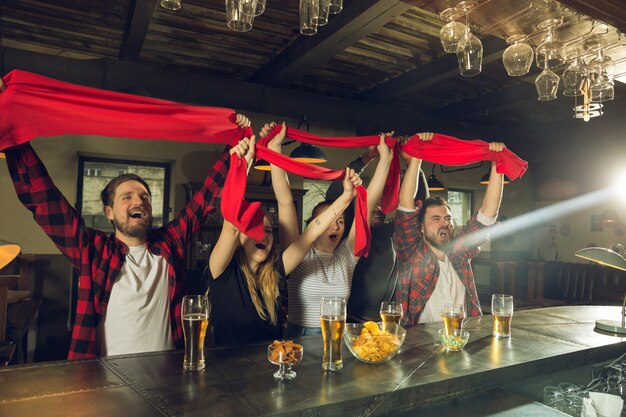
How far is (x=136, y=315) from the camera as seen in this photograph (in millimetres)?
1930

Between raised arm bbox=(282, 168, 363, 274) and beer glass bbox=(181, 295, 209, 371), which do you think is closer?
beer glass bbox=(181, 295, 209, 371)

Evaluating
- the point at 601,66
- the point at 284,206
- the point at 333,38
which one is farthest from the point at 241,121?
the point at 333,38

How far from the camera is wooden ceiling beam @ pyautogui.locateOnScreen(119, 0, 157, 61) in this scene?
3660 millimetres

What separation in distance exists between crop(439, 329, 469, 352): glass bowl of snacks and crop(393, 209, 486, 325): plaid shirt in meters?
0.85

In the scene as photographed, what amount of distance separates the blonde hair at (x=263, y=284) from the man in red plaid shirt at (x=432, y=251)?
0.89 metres

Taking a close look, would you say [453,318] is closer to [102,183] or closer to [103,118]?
[103,118]

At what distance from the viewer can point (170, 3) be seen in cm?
177

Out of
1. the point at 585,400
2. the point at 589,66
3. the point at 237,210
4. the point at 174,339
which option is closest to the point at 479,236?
the point at 589,66

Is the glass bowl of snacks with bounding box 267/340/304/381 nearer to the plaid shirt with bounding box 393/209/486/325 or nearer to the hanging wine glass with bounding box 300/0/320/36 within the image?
the hanging wine glass with bounding box 300/0/320/36

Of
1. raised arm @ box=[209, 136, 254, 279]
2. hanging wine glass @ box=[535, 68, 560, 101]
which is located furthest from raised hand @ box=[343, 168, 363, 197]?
hanging wine glass @ box=[535, 68, 560, 101]

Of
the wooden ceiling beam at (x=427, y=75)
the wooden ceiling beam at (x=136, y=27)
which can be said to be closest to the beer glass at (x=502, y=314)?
the wooden ceiling beam at (x=427, y=75)

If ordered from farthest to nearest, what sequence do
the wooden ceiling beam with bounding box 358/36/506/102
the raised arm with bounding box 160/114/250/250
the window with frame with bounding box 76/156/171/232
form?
the window with frame with bounding box 76/156/171/232, the wooden ceiling beam with bounding box 358/36/506/102, the raised arm with bounding box 160/114/250/250

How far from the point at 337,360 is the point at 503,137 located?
711 cm

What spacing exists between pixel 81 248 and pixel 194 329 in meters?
0.88
